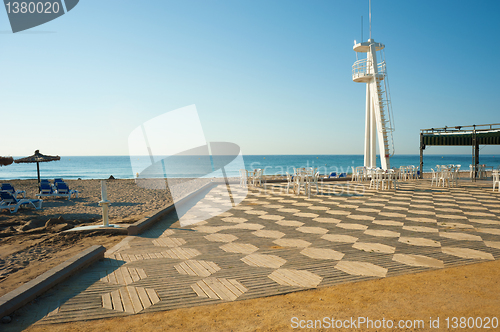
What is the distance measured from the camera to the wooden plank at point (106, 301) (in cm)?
262

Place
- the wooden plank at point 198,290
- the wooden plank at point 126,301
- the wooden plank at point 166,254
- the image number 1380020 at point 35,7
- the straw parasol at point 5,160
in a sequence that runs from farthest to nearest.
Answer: the straw parasol at point 5,160, the image number 1380020 at point 35,7, the wooden plank at point 166,254, the wooden plank at point 198,290, the wooden plank at point 126,301

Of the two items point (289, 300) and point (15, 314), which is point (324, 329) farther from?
point (15, 314)

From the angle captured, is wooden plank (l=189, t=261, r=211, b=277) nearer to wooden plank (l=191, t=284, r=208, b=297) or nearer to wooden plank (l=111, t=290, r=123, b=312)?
wooden plank (l=191, t=284, r=208, b=297)

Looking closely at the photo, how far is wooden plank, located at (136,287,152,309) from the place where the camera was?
8.66 feet

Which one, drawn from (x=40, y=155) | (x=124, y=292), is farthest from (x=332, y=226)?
(x=40, y=155)

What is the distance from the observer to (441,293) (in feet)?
9.10

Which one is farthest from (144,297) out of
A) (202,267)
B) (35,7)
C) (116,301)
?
(35,7)

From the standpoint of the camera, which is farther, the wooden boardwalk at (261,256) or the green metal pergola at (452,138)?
the green metal pergola at (452,138)

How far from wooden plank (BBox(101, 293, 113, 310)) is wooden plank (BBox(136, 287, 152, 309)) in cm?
25

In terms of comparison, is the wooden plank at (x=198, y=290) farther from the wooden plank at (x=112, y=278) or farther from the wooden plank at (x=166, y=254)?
the wooden plank at (x=166, y=254)

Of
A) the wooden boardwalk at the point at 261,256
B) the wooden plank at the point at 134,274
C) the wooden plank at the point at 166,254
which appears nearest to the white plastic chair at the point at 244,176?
the wooden boardwalk at the point at 261,256
